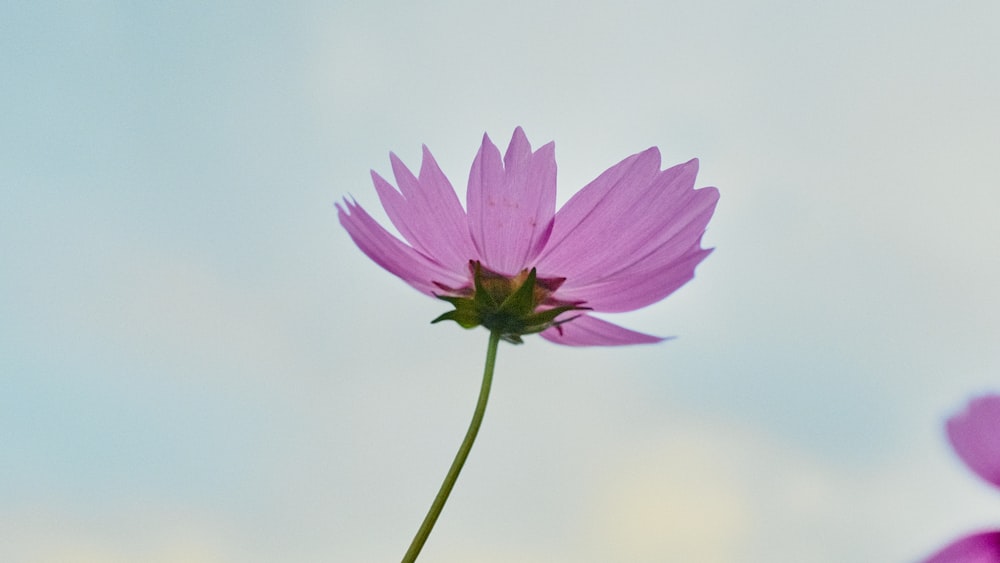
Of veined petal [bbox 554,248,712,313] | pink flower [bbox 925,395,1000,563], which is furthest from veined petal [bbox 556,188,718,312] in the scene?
pink flower [bbox 925,395,1000,563]

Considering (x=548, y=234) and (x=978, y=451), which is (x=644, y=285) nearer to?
(x=548, y=234)

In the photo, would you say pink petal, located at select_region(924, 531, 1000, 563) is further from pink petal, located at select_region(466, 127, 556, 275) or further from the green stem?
pink petal, located at select_region(466, 127, 556, 275)

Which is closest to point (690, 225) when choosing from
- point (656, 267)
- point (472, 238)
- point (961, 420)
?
point (656, 267)

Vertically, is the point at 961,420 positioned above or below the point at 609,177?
below

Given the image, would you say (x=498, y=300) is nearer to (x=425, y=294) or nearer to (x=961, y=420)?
(x=425, y=294)

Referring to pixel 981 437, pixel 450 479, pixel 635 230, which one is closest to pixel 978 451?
pixel 981 437
